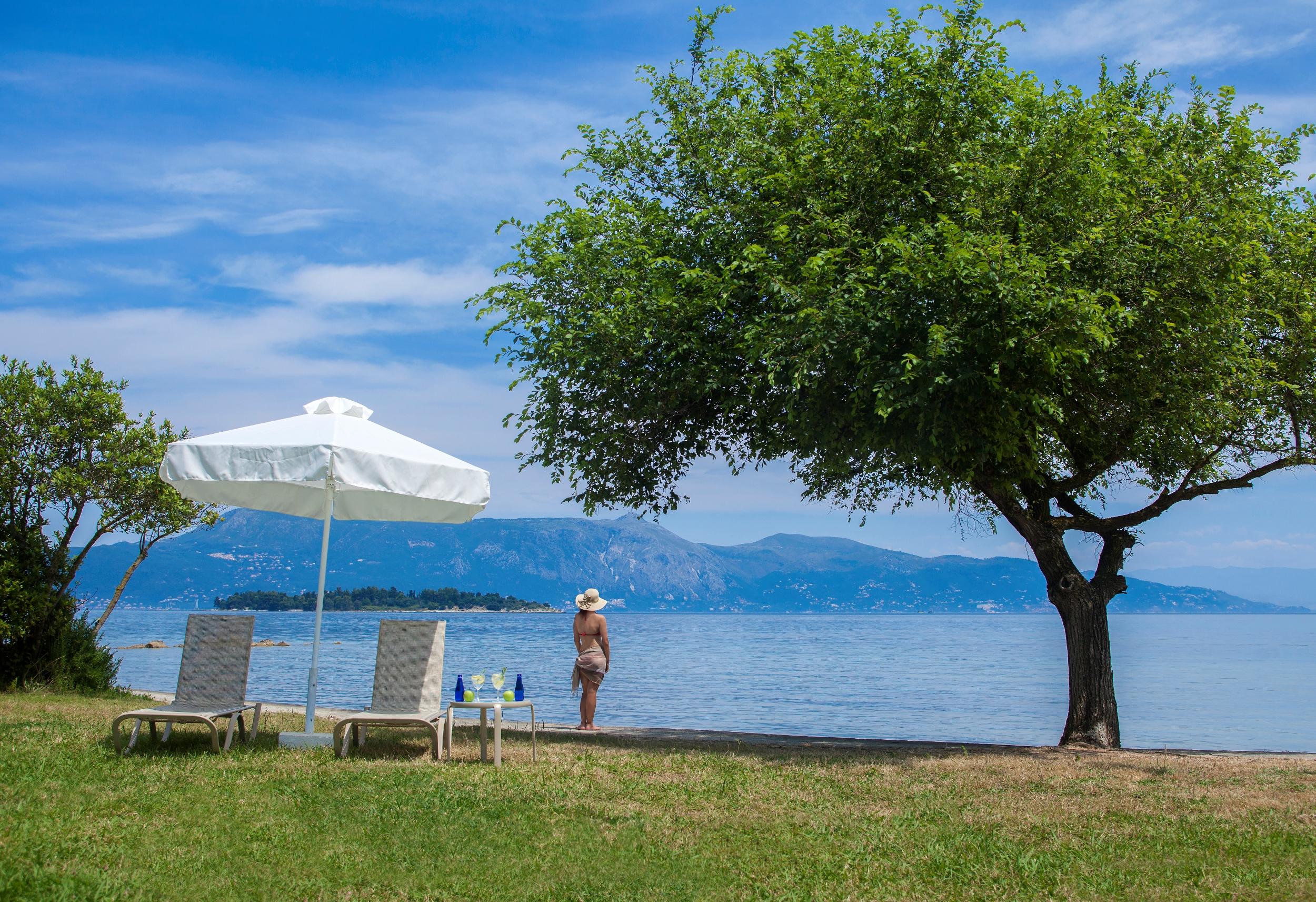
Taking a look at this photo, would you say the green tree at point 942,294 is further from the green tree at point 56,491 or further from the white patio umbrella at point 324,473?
the green tree at point 56,491

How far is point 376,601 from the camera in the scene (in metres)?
160

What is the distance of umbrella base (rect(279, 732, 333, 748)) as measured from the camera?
27.3 ft

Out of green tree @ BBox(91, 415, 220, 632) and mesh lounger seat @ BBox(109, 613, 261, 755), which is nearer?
mesh lounger seat @ BBox(109, 613, 261, 755)

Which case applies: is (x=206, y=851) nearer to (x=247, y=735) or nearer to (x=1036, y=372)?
(x=247, y=735)

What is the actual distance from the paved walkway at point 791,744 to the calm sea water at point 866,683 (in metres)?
8.27

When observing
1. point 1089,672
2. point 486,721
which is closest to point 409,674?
point 486,721

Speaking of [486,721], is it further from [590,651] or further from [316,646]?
[590,651]

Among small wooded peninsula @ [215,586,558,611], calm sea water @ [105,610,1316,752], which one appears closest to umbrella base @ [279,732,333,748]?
calm sea water @ [105,610,1316,752]

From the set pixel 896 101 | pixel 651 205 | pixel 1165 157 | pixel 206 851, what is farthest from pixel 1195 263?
pixel 206 851

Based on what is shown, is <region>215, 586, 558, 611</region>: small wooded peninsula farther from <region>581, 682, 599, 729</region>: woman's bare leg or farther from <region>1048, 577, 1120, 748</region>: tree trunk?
<region>1048, 577, 1120, 748</region>: tree trunk

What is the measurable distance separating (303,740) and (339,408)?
3.06 metres

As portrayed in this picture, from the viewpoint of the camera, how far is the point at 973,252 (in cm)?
876

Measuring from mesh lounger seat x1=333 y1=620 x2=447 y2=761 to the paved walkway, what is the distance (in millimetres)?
2756

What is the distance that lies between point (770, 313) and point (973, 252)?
2.21 meters
